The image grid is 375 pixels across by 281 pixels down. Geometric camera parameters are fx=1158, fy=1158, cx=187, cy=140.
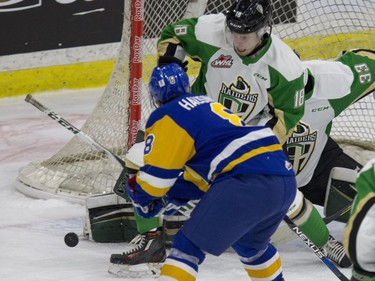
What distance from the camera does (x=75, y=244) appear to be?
14.8 ft

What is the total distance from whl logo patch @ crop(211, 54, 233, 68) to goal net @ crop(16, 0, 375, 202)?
2.10ft

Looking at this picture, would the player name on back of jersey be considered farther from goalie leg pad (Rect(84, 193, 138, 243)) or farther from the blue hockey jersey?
goalie leg pad (Rect(84, 193, 138, 243))

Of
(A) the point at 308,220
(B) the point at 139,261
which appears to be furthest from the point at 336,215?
(B) the point at 139,261

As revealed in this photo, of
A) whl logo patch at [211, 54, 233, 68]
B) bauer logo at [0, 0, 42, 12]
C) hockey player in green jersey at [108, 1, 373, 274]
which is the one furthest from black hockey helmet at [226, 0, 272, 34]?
bauer logo at [0, 0, 42, 12]

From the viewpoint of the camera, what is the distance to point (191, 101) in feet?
11.5

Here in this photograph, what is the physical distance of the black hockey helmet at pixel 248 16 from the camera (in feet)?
13.8

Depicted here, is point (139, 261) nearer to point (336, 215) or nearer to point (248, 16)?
point (336, 215)

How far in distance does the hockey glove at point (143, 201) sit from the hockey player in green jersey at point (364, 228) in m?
1.01

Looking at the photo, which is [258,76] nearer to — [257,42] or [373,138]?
[257,42]

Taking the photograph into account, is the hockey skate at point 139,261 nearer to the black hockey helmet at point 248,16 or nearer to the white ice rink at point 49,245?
the white ice rink at point 49,245

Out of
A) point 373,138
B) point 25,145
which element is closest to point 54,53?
point 25,145

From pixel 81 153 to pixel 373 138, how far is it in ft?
4.51

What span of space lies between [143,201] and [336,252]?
45.1 inches

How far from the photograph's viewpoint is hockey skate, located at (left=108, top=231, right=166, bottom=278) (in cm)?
425
